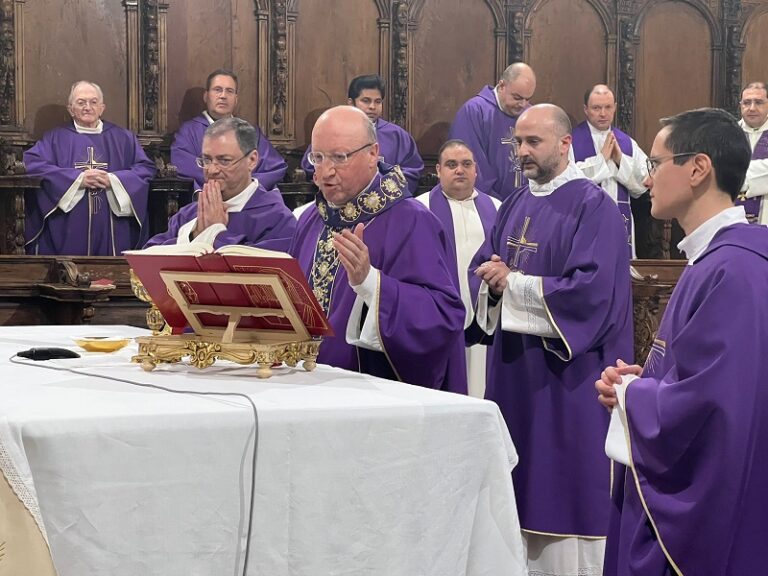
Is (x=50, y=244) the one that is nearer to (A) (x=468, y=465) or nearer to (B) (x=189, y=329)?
(B) (x=189, y=329)

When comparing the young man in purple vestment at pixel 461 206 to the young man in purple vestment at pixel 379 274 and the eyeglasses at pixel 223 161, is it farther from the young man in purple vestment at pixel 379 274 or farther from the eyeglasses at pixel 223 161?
the young man in purple vestment at pixel 379 274

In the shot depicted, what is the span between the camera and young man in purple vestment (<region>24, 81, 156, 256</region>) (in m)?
8.07

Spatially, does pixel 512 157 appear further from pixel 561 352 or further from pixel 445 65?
pixel 561 352

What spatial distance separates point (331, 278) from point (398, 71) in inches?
250

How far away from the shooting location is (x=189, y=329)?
356 centimetres

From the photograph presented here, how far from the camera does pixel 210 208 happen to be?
4734 mm

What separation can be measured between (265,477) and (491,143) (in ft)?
22.4

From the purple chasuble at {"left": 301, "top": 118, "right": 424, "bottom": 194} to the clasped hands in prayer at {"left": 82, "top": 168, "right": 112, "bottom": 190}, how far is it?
1.64 meters

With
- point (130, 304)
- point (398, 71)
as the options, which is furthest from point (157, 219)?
point (398, 71)

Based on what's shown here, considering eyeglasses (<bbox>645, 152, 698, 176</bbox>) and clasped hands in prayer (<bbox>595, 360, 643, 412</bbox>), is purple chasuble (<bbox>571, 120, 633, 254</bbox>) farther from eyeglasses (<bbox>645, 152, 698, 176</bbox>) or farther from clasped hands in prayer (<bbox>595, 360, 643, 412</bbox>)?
clasped hands in prayer (<bbox>595, 360, 643, 412</bbox>)

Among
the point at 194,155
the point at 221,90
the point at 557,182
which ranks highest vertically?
the point at 221,90

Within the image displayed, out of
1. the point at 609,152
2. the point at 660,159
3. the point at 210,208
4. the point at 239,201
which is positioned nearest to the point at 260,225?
the point at 239,201

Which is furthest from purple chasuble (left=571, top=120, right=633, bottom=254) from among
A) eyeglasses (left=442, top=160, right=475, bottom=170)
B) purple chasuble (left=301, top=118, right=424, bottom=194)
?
eyeglasses (left=442, top=160, right=475, bottom=170)

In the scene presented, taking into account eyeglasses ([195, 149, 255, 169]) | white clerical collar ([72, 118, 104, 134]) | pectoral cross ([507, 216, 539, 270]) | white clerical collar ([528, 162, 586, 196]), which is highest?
white clerical collar ([72, 118, 104, 134])
